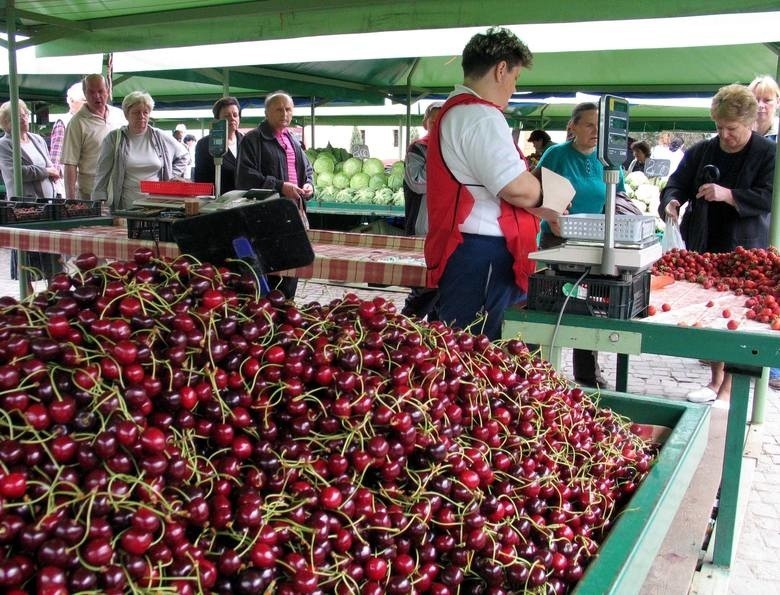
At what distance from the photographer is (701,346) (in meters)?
2.49

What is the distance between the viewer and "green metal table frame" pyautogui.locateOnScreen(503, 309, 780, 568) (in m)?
2.45

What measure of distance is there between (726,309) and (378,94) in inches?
286

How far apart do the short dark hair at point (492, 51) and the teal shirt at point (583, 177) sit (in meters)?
1.47

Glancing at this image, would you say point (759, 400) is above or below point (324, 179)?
below

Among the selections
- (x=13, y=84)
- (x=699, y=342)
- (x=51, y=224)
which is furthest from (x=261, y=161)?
(x=699, y=342)

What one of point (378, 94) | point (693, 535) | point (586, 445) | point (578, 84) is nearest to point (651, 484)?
point (586, 445)

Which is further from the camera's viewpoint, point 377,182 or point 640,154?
point 640,154

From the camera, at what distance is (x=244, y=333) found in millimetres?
1303

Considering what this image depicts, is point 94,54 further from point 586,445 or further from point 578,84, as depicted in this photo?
point 586,445

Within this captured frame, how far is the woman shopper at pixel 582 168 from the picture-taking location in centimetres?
448

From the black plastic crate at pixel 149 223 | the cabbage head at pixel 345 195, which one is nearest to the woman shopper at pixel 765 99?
the black plastic crate at pixel 149 223

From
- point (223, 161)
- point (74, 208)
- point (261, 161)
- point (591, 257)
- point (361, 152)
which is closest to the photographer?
point (591, 257)

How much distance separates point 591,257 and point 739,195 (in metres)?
2.35

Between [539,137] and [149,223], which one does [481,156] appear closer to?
[149,223]
